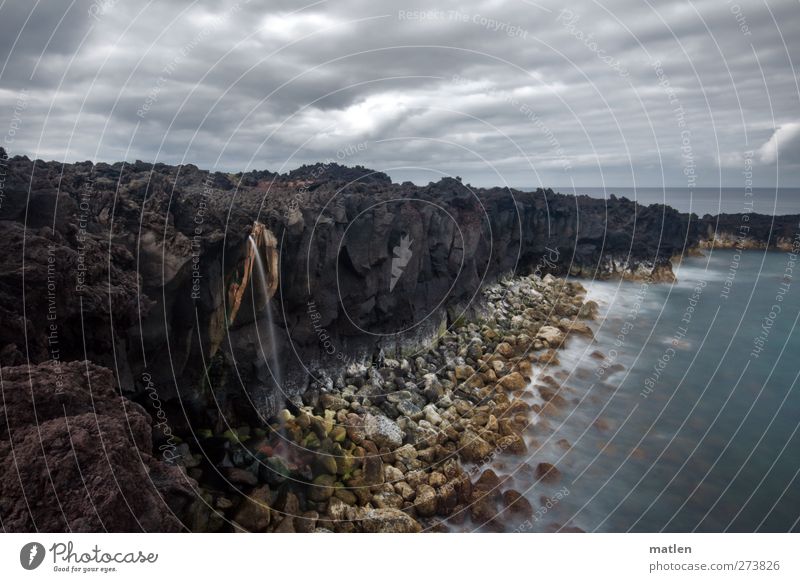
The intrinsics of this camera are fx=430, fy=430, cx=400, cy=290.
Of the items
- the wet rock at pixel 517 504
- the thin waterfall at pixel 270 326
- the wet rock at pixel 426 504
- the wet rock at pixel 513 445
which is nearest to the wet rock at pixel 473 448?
the wet rock at pixel 513 445

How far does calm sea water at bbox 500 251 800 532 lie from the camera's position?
11.9 meters

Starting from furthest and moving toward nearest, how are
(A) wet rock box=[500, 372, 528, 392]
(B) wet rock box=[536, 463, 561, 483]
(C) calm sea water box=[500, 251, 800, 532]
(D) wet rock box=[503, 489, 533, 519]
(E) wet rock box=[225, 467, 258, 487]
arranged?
(A) wet rock box=[500, 372, 528, 392] < (B) wet rock box=[536, 463, 561, 483] < (C) calm sea water box=[500, 251, 800, 532] < (D) wet rock box=[503, 489, 533, 519] < (E) wet rock box=[225, 467, 258, 487]

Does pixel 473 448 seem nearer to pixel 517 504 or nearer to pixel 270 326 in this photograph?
pixel 517 504

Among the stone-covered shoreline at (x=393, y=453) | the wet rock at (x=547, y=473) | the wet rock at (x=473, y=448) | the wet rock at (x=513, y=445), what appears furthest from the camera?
the wet rock at (x=513, y=445)

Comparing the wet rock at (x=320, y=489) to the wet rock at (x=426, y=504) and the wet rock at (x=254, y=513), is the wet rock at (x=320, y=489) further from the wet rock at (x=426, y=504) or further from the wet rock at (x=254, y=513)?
the wet rock at (x=426, y=504)

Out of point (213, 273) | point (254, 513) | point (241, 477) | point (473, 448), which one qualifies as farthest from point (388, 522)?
point (213, 273)

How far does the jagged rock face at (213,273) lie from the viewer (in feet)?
20.1

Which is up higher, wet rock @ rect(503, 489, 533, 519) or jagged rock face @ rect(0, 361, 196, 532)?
jagged rock face @ rect(0, 361, 196, 532)

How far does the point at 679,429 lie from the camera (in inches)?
606

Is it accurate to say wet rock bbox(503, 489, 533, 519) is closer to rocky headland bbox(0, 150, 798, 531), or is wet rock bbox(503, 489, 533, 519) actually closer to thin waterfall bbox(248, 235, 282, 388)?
rocky headland bbox(0, 150, 798, 531)

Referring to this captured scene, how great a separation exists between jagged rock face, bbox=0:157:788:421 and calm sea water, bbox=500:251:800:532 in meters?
8.17

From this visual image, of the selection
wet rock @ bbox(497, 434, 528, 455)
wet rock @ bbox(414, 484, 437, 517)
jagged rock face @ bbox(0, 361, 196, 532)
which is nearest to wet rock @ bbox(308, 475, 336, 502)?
wet rock @ bbox(414, 484, 437, 517)

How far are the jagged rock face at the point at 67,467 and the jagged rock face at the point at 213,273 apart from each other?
1.46m

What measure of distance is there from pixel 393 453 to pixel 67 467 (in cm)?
1078
